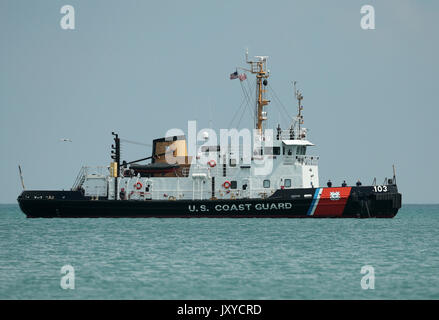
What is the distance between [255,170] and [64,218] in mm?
16135

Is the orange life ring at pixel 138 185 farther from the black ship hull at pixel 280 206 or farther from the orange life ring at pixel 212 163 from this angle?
the orange life ring at pixel 212 163

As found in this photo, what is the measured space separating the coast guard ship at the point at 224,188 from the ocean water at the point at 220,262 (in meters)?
3.28

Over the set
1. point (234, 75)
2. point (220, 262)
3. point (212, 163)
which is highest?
point (234, 75)

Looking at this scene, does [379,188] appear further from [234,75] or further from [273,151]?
[234,75]

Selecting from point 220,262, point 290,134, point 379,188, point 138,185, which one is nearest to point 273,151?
point 290,134

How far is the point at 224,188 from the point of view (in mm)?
46344

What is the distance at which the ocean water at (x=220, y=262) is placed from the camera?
20.8m

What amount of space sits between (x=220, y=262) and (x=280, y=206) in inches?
725

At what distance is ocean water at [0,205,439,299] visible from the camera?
2084 cm

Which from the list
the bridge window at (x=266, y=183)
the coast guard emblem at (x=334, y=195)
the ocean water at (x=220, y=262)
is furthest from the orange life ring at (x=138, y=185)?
the coast guard emblem at (x=334, y=195)
